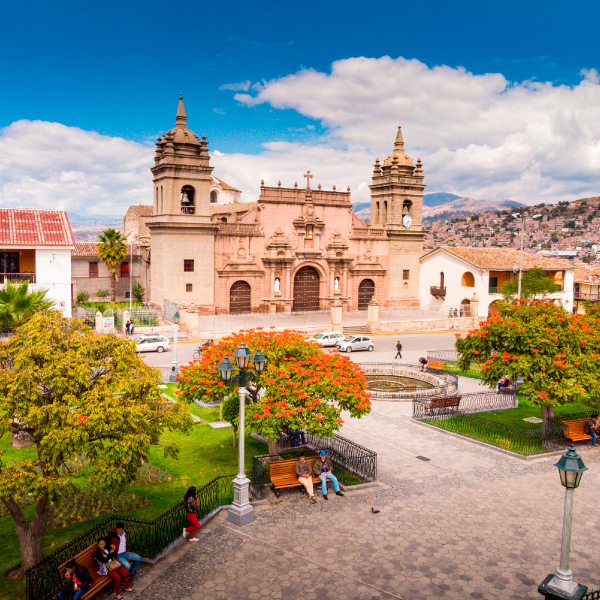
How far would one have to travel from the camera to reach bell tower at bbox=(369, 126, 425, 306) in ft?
170

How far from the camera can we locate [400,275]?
173ft

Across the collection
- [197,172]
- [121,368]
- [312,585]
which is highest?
[197,172]

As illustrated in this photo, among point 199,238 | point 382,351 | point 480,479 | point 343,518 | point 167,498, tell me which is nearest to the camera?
point 343,518

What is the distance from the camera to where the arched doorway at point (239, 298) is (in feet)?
148

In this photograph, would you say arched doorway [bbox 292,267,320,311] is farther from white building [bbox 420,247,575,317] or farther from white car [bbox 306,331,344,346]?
white car [bbox 306,331,344,346]

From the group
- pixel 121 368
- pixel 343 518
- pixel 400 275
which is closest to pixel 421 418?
pixel 343 518

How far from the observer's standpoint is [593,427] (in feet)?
58.6

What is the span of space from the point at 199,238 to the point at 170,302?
5988 mm

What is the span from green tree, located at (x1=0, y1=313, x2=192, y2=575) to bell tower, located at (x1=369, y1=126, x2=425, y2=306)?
1704 inches

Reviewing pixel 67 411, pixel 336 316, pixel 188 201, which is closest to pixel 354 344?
pixel 336 316

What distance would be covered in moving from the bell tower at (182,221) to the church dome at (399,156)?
18272 millimetres

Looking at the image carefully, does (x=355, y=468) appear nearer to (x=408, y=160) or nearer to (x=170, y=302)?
(x=170, y=302)

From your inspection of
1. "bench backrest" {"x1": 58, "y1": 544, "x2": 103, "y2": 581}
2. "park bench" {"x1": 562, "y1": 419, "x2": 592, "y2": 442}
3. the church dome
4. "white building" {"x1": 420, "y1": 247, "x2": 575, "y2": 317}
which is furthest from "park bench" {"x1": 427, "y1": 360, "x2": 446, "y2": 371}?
the church dome

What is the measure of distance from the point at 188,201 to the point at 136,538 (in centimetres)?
3519
